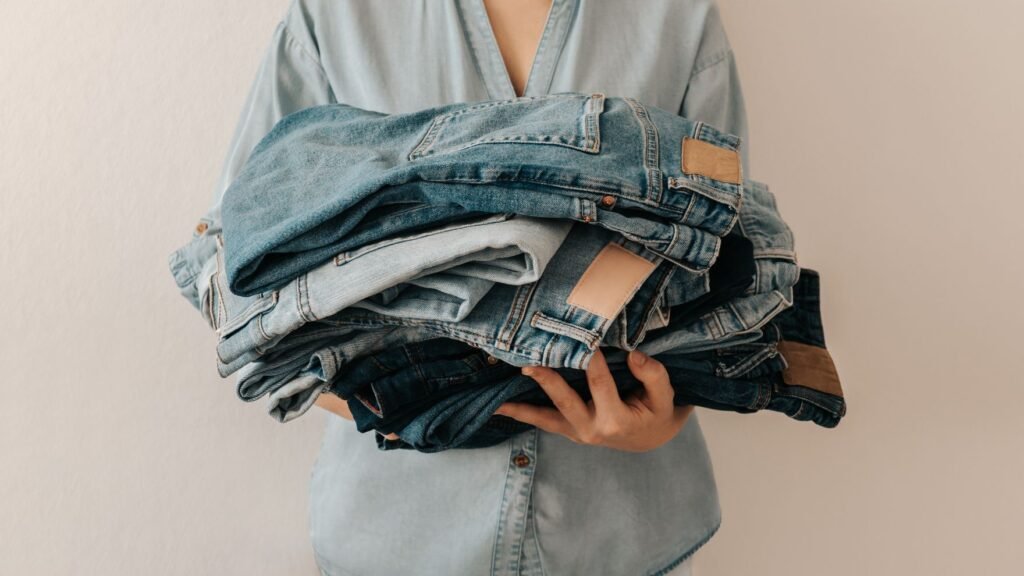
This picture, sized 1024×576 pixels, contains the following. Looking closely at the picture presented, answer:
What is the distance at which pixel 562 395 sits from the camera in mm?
676

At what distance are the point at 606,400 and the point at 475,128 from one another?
26 centimetres

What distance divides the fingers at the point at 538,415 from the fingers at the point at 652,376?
81mm

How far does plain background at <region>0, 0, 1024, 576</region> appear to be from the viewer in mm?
971

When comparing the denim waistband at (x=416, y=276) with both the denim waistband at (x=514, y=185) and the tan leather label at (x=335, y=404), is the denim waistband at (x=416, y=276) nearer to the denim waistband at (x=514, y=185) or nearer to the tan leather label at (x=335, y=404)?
the denim waistband at (x=514, y=185)

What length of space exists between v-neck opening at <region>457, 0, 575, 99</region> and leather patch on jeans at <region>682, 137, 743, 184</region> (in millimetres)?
328

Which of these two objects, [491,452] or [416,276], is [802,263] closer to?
[491,452]

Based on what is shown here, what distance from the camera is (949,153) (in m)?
1.13

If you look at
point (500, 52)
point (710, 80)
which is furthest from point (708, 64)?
point (500, 52)

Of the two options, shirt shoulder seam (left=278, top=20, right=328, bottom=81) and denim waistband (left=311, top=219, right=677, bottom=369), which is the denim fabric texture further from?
shirt shoulder seam (left=278, top=20, right=328, bottom=81)

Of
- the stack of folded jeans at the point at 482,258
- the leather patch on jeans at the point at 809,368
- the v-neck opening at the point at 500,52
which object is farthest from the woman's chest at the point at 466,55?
the leather patch on jeans at the point at 809,368

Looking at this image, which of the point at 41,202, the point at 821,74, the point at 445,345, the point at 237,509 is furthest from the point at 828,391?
the point at 41,202

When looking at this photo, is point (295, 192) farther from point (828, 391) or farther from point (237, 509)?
point (237, 509)

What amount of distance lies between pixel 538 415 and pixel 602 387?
7 centimetres

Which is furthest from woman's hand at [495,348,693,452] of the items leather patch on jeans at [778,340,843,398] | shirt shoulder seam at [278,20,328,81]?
shirt shoulder seam at [278,20,328,81]
